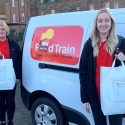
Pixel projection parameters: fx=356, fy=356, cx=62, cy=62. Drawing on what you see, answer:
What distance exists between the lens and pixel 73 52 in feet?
14.5

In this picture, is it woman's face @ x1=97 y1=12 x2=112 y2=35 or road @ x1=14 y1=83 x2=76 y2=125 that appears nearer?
woman's face @ x1=97 y1=12 x2=112 y2=35

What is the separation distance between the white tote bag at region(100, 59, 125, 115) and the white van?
0.77 metres

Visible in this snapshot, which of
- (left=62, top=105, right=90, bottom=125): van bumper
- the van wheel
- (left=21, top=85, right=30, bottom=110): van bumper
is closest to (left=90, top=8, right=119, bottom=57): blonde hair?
(left=62, top=105, right=90, bottom=125): van bumper

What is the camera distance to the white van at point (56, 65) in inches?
172

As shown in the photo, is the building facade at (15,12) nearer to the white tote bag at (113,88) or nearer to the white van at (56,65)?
the white van at (56,65)

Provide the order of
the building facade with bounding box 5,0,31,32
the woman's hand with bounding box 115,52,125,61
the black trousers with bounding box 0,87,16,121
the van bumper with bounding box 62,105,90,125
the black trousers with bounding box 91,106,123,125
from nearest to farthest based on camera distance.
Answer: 1. the woman's hand with bounding box 115,52,125,61
2. the black trousers with bounding box 91,106,123,125
3. the van bumper with bounding box 62,105,90,125
4. the black trousers with bounding box 0,87,16,121
5. the building facade with bounding box 5,0,31,32

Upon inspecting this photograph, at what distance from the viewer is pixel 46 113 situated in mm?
4887

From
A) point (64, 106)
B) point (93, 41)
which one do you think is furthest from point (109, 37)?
point (64, 106)

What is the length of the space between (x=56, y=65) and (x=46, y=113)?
0.71 meters

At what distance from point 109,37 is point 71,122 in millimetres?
1545

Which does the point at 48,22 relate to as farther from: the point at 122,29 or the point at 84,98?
the point at 84,98

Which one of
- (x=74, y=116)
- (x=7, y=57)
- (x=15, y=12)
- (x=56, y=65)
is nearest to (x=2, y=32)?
(x=7, y=57)

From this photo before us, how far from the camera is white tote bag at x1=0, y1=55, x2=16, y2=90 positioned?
15.9 ft

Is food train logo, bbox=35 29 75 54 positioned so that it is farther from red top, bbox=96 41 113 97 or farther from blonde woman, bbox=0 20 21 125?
red top, bbox=96 41 113 97
